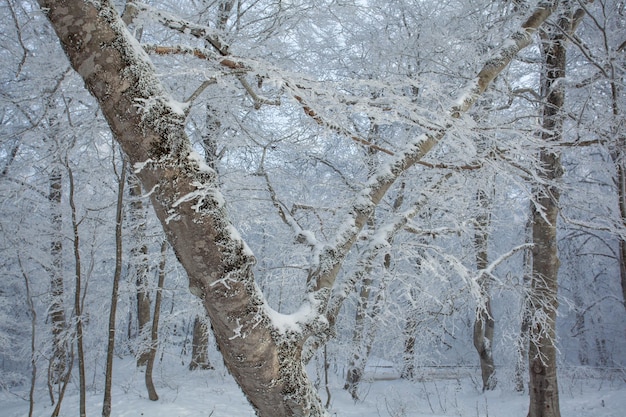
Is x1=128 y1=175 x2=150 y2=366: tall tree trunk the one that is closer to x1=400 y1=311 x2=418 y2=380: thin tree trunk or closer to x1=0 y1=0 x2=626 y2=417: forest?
x1=0 y1=0 x2=626 y2=417: forest

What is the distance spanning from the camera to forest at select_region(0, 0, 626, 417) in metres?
1.44

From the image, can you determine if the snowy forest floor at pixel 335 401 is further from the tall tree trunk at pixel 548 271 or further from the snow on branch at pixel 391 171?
the snow on branch at pixel 391 171

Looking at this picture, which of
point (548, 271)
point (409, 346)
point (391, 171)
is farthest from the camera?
point (409, 346)

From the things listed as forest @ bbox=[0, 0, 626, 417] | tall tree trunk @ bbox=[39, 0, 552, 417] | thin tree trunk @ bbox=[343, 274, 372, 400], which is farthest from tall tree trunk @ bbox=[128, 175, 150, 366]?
tall tree trunk @ bbox=[39, 0, 552, 417]

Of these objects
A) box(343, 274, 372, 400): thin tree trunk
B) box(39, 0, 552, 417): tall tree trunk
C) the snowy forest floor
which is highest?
box(39, 0, 552, 417): tall tree trunk

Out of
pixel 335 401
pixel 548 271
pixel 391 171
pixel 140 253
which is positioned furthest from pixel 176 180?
pixel 335 401

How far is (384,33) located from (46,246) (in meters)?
7.56

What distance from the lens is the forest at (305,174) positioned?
144 cm

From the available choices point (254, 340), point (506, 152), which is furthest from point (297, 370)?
point (506, 152)

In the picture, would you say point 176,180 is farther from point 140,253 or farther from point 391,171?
point 140,253

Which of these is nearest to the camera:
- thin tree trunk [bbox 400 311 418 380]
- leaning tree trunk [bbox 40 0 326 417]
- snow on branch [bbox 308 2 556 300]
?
leaning tree trunk [bbox 40 0 326 417]

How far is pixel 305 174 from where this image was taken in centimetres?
719

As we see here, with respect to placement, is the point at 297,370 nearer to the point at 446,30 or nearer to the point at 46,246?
the point at 446,30

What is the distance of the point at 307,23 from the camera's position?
5801 millimetres
